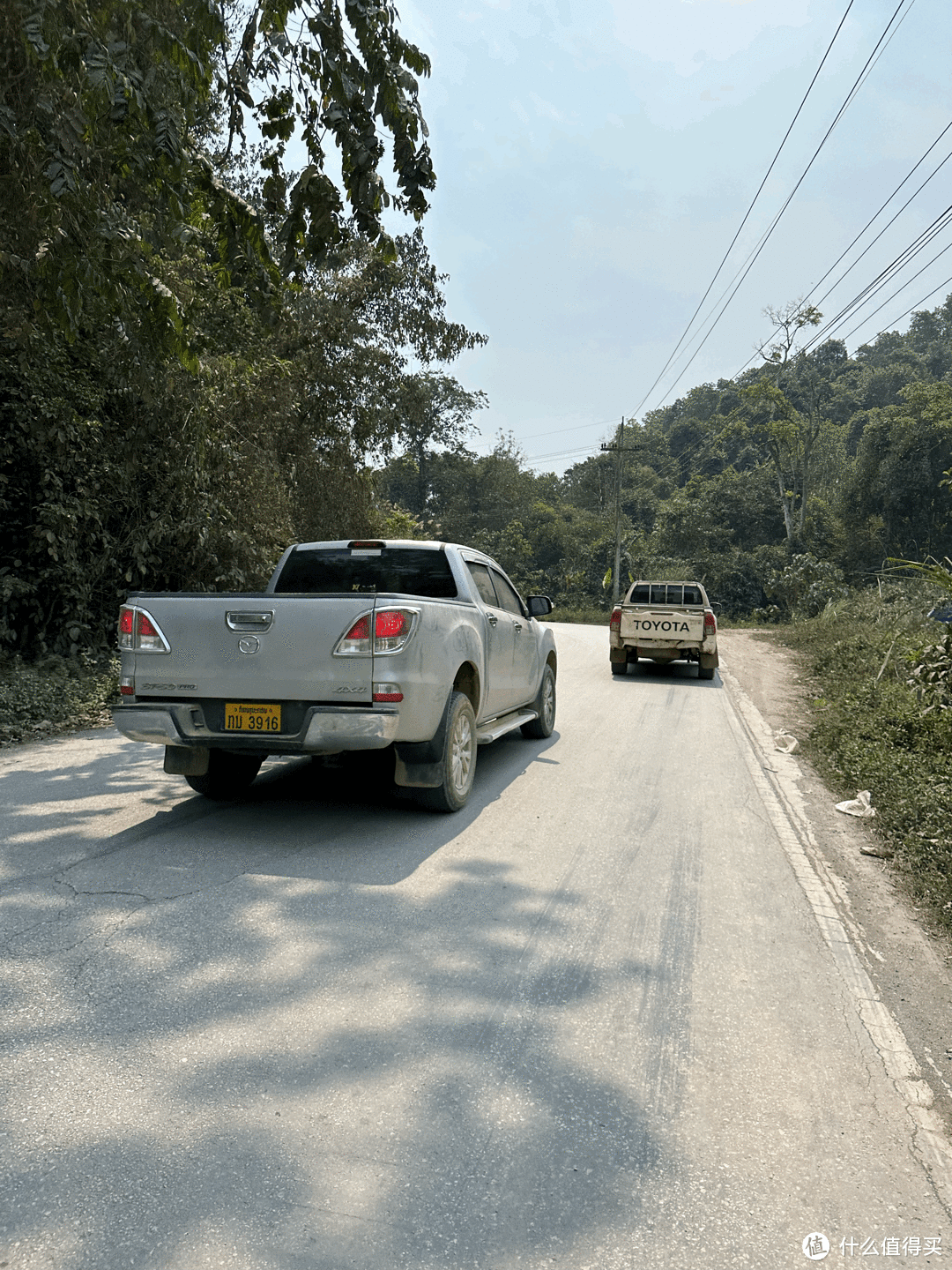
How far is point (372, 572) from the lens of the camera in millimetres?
7121

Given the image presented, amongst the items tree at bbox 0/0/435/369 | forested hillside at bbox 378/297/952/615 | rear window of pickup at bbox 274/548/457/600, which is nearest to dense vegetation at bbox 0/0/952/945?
tree at bbox 0/0/435/369

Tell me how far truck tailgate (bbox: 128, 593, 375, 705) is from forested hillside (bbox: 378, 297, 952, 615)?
100ft

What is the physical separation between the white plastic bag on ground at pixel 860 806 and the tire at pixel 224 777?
4.40 m

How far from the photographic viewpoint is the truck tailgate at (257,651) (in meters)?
5.32

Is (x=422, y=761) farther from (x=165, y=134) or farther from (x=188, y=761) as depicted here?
(x=165, y=134)

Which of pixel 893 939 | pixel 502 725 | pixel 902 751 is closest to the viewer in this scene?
pixel 893 939

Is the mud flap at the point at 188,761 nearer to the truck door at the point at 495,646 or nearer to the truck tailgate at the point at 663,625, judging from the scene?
the truck door at the point at 495,646

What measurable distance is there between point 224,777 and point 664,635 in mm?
10003

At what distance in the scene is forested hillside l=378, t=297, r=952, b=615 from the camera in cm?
4466

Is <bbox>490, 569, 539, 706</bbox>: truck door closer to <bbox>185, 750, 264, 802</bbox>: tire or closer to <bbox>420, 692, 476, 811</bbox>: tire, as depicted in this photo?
<bbox>420, 692, 476, 811</bbox>: tire

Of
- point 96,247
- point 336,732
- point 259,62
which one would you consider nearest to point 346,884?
point 336,732

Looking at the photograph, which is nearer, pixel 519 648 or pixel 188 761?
pixel 188 761

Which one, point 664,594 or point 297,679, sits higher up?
point 664,594

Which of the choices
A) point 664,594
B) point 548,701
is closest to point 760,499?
point 664,594
